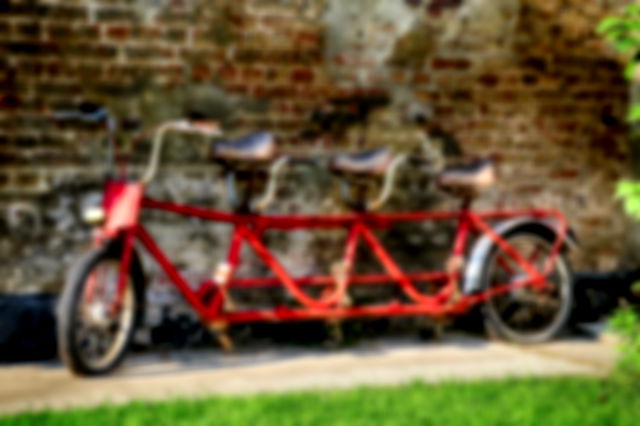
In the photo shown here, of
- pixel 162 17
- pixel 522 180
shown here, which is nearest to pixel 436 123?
pixel 522 180

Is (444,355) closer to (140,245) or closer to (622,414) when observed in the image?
(622,414)

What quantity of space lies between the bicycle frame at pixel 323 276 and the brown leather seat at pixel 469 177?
0.22 meters

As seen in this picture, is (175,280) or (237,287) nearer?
(175,280)

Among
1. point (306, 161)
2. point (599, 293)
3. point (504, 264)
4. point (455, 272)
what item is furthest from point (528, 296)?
point (306, 161)

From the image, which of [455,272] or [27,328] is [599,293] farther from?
[27,328]

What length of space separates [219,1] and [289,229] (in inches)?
54.9

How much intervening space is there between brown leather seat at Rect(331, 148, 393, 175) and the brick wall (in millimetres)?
419


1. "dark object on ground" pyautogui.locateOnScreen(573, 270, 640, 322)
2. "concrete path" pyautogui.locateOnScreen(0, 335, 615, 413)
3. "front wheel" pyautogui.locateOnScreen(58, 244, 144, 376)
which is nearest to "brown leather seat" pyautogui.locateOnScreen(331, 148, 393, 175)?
"concrete path" pyautogui.locateOnScreen(0, 335, 615, 413)

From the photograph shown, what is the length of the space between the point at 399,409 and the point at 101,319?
5.08 ft

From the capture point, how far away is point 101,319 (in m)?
4.00

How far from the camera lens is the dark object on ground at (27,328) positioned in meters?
4.39

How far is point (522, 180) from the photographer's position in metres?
5.32

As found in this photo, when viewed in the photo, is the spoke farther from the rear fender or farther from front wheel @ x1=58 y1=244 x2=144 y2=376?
front wheel @ x1=58 y1=244 x2=144 y2=376

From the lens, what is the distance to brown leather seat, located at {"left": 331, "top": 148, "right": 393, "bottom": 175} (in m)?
4.54
